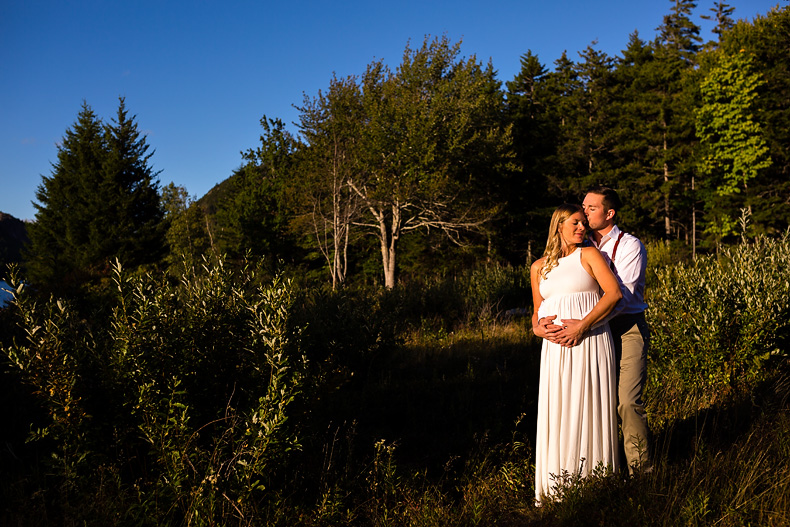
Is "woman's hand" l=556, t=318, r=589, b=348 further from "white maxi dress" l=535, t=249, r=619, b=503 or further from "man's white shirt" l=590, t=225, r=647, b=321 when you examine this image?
"man's white shirt" l=590, t=225, r=647, b=321

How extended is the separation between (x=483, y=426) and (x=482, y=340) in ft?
10.7

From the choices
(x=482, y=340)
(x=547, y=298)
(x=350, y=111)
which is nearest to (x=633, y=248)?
(x=547, y=298)

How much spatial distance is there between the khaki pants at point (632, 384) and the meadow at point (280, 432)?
0.18 metres

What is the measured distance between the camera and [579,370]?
321 centimetres

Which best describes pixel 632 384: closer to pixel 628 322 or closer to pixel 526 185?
pixel 628 322

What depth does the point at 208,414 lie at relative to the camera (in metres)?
3.51

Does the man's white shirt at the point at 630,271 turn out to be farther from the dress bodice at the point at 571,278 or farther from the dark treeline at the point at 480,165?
the dark treeline at the point at 480,165

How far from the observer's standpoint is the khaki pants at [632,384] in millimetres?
3463

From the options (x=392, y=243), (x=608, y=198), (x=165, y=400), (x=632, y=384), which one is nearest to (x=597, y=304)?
(x=632, y=384)

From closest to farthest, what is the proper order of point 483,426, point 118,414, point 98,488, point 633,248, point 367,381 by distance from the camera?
1. point 98,488
2. point 118,414
3. point 633,248
4. point 483,426
5. point 367,381

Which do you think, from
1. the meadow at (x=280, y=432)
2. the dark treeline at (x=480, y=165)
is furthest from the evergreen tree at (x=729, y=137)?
the meadow at (x=280, y=432)

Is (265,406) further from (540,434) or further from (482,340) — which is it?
(482,340)

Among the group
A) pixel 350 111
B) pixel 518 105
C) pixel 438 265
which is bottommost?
pixel 438 265

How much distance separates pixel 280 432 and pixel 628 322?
2.48 m
